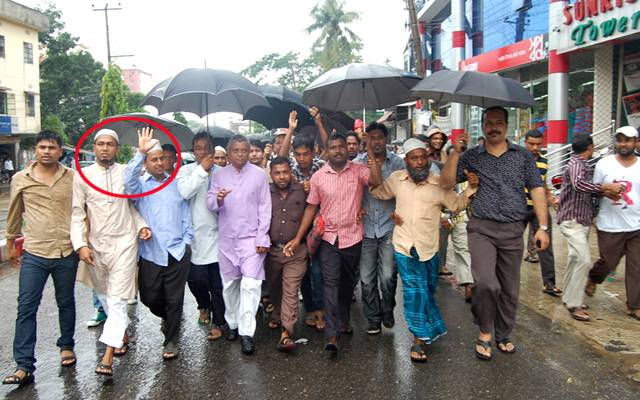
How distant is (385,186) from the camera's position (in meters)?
4.15

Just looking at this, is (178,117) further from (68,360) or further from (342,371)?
(342,371)

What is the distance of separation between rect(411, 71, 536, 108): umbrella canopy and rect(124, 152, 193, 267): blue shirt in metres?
2.16

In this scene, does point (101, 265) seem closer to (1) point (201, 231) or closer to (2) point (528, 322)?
(1) point (201, 231)

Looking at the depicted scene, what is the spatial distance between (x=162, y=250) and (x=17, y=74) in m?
30.3

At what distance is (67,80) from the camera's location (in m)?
34.7

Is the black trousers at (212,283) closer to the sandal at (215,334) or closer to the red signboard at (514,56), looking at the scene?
the sandal at (215,334)

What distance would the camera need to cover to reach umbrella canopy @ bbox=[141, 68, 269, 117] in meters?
4.26

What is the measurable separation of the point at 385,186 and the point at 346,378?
1.54 metres

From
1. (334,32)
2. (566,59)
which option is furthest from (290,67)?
(566,59)

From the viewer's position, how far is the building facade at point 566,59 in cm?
1042

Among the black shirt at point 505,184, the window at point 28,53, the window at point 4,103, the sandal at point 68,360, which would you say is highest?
the window at point 28,53

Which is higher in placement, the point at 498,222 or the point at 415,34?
the point at 415,34

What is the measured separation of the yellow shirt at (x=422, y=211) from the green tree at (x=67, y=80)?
35658 mm

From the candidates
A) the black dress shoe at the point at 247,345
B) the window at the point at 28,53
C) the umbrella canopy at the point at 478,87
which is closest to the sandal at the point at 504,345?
the umbrella canopy at the point at 478,87
